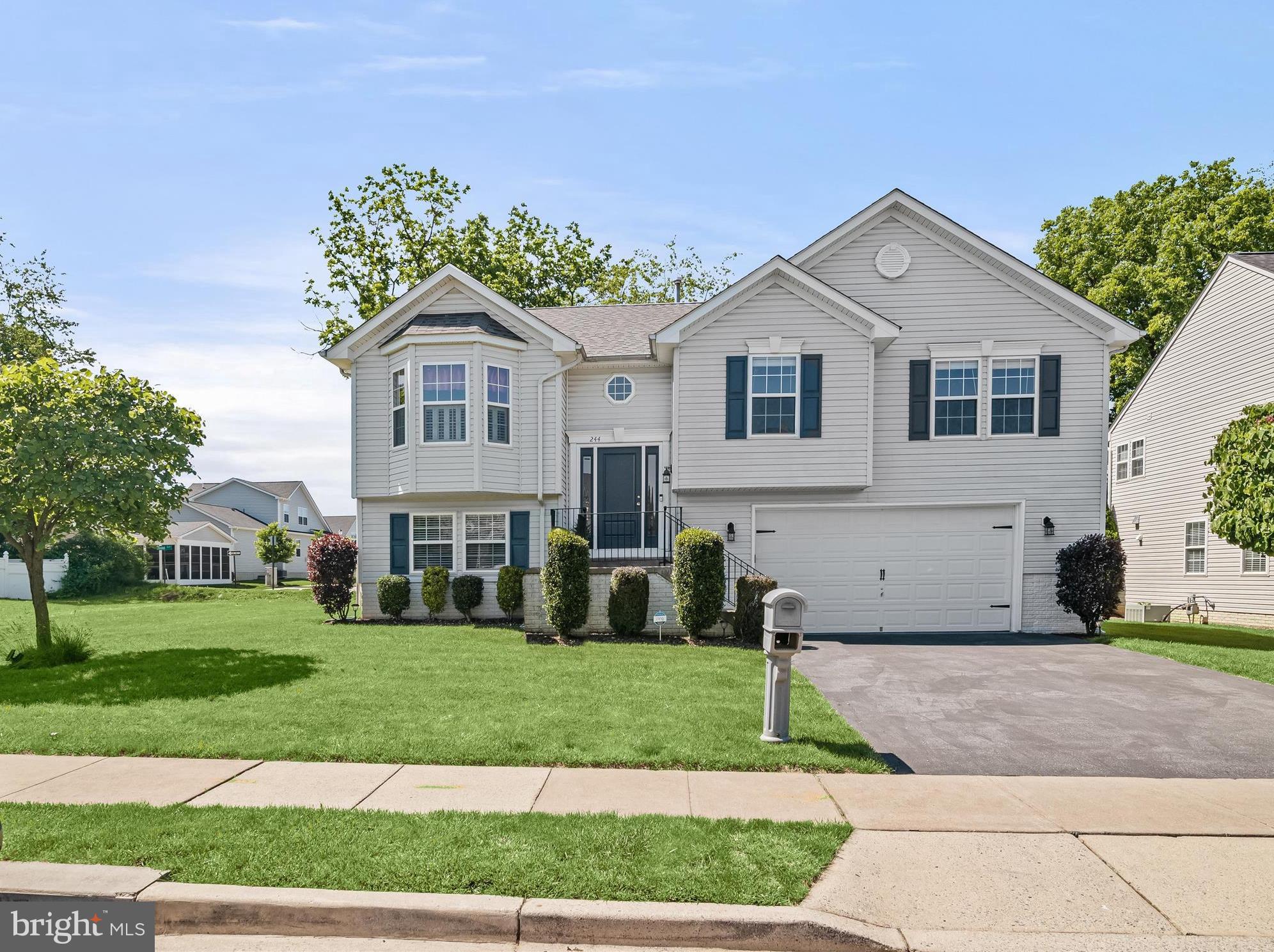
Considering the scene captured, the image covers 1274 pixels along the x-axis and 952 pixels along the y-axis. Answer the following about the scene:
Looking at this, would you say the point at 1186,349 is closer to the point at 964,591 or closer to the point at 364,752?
the point at 964,591

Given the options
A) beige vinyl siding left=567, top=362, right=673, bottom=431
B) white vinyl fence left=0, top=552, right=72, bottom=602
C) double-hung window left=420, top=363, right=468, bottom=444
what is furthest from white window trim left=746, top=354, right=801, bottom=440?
white vinyl fence left=0, top=552, right=72, bottom=602

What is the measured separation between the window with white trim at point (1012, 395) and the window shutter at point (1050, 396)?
→ 154 mm

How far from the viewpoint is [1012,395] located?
16.0 meters

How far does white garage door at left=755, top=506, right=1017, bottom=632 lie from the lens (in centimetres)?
1580

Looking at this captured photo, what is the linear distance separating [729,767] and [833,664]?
18.1 ft

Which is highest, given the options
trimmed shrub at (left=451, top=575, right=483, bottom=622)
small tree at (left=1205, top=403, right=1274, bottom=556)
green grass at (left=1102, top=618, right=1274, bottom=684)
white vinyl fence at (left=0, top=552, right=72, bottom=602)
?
small tree at (left=1205, top=403, right=1274, bottom=556)

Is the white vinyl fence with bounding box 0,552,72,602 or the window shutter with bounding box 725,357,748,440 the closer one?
the window shutter with bounding box 725,357,748,440

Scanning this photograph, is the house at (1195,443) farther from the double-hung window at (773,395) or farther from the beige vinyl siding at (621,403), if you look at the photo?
the beige vinyl siding at (621,403)

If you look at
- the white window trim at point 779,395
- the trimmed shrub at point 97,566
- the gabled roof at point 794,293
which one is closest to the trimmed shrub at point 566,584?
the white window trim at point 779,395

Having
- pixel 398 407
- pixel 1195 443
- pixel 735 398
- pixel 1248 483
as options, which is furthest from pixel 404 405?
pixel 1195 443

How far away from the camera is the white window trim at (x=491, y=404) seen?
51.9 ft

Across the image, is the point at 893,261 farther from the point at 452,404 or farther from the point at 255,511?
the point at 255,511

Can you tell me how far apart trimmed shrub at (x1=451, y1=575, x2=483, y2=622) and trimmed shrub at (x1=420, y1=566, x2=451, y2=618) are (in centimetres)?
20

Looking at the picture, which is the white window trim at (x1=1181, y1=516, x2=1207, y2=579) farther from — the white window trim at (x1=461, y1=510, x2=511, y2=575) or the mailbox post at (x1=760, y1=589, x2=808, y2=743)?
the mailbox post at (x1=760, y1=589, x2=808, y2=743)
